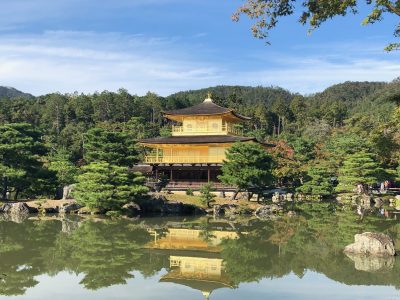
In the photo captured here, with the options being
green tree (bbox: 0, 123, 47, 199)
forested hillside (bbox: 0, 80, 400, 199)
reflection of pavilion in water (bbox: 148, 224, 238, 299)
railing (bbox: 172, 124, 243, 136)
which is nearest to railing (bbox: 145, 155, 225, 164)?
railing (bbox: 172, 124, 243, 136)

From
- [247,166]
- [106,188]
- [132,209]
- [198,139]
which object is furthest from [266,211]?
[106,188]

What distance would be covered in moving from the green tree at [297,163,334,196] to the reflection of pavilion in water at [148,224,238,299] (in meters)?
18.0

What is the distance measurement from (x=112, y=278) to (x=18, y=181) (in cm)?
1632

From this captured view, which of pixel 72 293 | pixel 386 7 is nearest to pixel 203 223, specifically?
pixel 72 293

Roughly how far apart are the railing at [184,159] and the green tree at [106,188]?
9049mm

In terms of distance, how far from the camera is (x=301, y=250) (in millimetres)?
14875

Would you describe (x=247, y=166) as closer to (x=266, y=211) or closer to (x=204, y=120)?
(x=266, y=211)

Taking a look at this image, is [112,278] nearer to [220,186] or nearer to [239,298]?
[239,298]

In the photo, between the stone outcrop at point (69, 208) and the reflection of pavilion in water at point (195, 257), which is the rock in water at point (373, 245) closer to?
the reflection of pavilion in water at point (195, 257)

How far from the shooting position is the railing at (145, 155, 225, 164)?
31172 millimetres

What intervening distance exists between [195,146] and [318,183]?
10557mm

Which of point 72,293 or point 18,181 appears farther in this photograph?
point 18,181

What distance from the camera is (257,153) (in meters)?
25.7

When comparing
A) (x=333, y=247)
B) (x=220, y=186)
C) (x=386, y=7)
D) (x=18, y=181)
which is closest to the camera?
(x=386, y=7)
